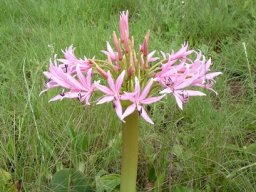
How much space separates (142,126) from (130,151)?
0.80m

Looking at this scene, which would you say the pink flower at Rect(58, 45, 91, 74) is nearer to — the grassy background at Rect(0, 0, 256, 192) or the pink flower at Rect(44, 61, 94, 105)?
the pink flower at Rect(44, 61, 94, 105)

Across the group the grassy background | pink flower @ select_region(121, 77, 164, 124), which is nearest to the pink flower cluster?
pink flower @ select_region(121, 77, 164, 124)

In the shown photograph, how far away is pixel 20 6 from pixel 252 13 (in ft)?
5.33

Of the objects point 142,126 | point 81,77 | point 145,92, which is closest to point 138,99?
point 145,92

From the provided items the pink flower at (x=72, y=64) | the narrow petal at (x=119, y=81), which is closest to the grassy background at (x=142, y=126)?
the pink flower at (x=72, y=64)

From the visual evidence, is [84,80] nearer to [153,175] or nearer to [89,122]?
[153,175]

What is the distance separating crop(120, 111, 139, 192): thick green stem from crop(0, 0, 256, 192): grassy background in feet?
1.29

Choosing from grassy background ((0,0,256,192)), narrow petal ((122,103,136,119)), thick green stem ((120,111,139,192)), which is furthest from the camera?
grassy background ((0,0,256,192))

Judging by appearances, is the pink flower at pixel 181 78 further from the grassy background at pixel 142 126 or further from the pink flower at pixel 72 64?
the grassy background at pixel 142 126

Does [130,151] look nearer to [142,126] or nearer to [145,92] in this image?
[145,92]

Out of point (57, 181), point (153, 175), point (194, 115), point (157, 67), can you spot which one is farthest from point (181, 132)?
point (157, 67)

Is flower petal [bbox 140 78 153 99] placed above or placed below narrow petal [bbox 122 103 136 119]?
above

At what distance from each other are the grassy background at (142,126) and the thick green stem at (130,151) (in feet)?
1.29

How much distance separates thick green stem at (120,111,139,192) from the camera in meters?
1.15
